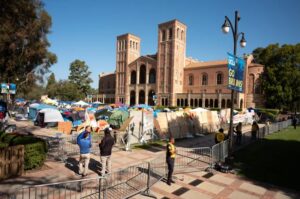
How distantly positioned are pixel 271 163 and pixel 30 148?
10.7 meters

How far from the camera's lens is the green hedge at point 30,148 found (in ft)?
26.8

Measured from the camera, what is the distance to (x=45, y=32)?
27656mm

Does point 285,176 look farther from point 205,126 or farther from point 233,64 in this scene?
point 205,126

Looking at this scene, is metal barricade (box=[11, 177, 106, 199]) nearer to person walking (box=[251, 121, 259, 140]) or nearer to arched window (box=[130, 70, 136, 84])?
person walking (box=[251, 121, 259, 140])

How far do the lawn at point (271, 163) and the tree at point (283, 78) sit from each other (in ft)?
102

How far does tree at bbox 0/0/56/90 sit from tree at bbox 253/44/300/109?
3943 cm

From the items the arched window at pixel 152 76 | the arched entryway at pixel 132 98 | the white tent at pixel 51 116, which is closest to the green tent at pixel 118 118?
the white tent at pixel 51 116

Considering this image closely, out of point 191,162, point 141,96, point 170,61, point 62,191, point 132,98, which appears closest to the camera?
point 62,191

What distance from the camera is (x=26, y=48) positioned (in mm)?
25516

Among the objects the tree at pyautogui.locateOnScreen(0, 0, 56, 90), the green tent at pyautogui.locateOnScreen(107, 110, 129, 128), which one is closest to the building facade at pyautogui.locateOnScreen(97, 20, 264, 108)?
the tree at pyautogui.locateOnScreen(0, 0, 56, 90)

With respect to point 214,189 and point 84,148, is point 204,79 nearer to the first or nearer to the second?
point 214,189

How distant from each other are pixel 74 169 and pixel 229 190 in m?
5.78

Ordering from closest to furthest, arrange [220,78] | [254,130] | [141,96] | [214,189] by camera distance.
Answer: [214,189]
[254,130]
[220,78]
[141,96]

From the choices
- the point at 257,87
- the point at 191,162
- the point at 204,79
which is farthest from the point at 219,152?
the point at 204,79
